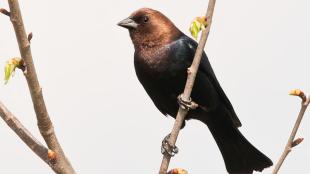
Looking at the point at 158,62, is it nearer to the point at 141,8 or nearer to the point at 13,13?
the point at 141,8

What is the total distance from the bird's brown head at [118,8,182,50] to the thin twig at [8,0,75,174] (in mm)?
2526

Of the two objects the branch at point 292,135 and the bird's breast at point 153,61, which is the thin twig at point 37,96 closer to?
the branch at point 292,135

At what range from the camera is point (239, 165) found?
522 cm

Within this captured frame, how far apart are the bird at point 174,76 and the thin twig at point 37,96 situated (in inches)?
92.7

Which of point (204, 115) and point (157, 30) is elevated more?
point (157, 30)

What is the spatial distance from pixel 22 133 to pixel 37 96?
18 cm

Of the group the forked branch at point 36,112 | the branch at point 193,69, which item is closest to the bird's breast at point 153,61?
the branch at point 193,69

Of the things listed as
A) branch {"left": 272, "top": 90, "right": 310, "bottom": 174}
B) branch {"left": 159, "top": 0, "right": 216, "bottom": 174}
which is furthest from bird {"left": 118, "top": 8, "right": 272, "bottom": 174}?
branch {"left": 272, "top": 90, "right": 310, "bottom": 174}

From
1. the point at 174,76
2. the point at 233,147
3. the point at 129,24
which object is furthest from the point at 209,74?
the point at 233,147

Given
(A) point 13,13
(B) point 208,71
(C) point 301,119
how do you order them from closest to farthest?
(A) point 13,13 → (C) point 301,119 → (B) point 208,71

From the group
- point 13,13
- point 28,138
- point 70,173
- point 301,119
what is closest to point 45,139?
point 28,138

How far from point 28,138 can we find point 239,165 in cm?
329

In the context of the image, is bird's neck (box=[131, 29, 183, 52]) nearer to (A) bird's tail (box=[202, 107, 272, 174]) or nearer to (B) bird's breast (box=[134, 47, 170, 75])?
(B) bird's breast (box=[134, 47, 170, 75])

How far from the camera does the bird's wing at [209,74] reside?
4.65 meters
